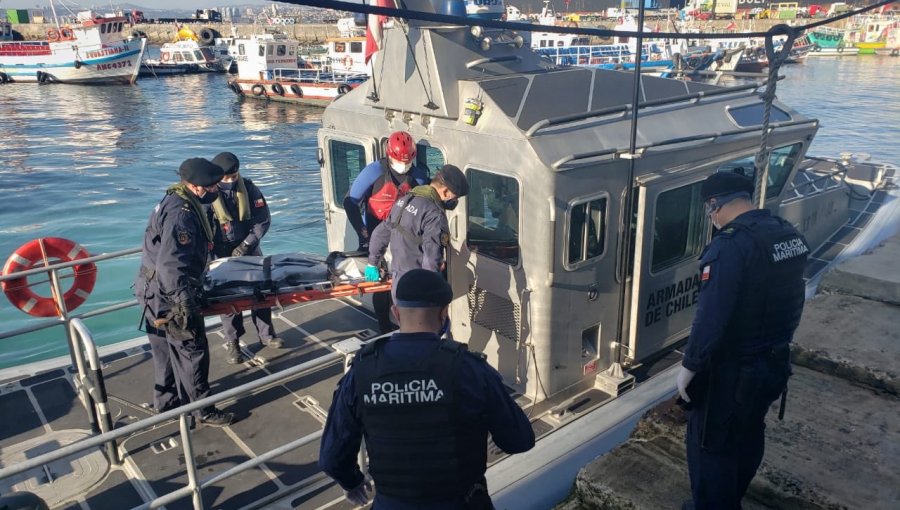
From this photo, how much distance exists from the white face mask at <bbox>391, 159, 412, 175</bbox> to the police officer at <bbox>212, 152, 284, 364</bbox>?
47.5 inches

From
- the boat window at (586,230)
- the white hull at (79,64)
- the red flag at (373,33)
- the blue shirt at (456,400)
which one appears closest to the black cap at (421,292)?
the blue shirt at (456,400)

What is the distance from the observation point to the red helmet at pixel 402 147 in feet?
16.5

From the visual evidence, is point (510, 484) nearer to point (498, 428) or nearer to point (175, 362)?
point (498, 428)

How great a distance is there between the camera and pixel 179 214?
4305 mm

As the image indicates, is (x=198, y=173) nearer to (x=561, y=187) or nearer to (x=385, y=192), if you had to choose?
(x=385, y=192)

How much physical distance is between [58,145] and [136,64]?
976 inches

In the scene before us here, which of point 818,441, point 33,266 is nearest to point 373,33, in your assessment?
point 33,266

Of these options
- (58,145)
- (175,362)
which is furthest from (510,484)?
(58,145)

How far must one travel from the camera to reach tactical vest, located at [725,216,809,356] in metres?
2.64

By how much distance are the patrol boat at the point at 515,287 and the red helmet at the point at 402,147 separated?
25cm

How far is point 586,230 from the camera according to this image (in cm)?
466

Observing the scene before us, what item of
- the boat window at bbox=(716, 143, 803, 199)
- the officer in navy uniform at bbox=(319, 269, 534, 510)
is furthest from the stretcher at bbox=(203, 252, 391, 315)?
the boat window at bbox=(716, 143, 803, 199)

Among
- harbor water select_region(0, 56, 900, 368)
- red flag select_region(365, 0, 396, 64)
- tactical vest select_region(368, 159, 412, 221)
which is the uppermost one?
red flag select_region(365, 0, 396, 64)

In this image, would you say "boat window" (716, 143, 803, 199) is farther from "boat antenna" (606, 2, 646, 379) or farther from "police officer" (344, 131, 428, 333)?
"police officer" (344, 131, 428, 333)
